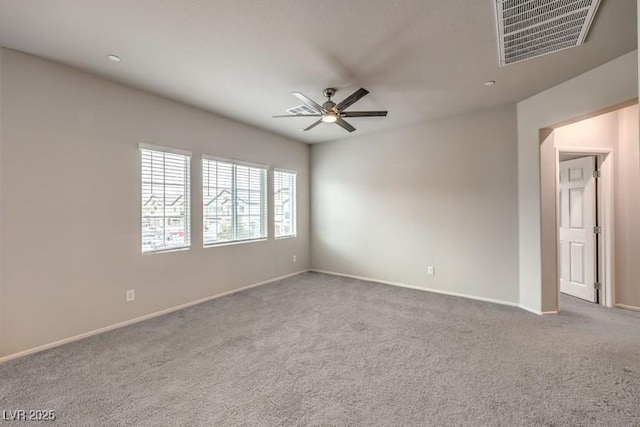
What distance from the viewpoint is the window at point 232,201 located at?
13.6ft

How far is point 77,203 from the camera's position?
287 cm

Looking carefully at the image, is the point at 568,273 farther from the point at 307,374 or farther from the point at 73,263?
the point at 73,263

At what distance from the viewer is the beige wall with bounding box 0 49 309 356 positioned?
99.1 inches

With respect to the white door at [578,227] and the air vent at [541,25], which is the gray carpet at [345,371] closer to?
the white door at [578,227]

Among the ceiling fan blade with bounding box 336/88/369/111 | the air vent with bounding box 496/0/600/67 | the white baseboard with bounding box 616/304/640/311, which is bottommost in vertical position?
the white baseboard with bounding box 616/304/640/311

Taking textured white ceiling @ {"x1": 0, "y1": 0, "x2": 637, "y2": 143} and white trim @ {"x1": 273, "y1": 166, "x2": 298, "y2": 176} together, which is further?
white trim @ {"x1": 273, "y1": 166, "x2": 298, "y2": 176}

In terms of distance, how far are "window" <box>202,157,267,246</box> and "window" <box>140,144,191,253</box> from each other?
0.99ft

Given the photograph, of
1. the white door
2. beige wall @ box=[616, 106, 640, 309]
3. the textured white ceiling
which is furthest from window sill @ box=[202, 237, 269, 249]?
beige wall @ box=[616, 106, 640, 309]

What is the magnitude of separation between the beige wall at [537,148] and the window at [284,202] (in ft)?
12.3

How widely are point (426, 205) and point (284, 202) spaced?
8.58ft

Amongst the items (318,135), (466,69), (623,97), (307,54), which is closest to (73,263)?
(307,54)

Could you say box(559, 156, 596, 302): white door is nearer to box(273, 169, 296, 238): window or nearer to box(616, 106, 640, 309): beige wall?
box(616, 106, 640, 309): beige wall

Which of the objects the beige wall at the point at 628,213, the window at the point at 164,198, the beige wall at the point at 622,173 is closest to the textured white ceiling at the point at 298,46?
the window at the point at 164,198

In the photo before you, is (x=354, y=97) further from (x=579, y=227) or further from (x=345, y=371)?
(x=579, y=227)
